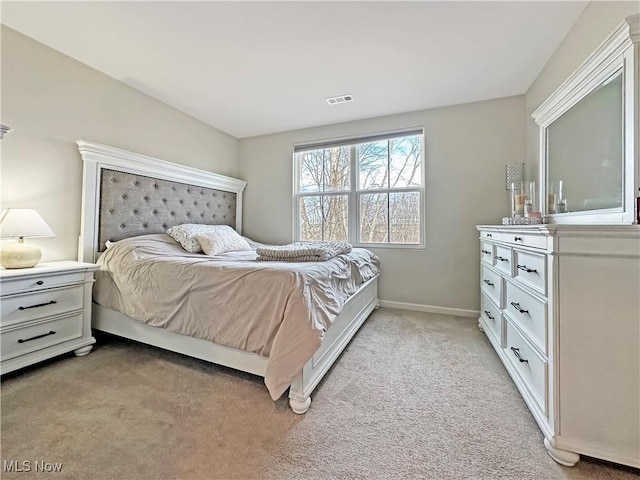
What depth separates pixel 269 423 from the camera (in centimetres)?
126

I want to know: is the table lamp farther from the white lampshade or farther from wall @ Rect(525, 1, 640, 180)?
wall @ Rect(525, 1, 640, 180)

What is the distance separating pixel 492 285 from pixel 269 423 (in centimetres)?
180

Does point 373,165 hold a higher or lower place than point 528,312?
higher

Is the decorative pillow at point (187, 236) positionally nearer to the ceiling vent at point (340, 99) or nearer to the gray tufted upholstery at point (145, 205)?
the gray tufted upholstery at point (145, 205)

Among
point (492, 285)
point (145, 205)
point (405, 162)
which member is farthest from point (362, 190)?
point (145, 205)

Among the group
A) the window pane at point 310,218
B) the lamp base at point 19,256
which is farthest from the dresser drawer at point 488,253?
the lamp base at point 19,256

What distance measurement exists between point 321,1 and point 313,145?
1852mm

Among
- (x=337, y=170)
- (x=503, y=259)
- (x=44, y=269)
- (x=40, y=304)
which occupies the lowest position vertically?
(x=40, y=304)

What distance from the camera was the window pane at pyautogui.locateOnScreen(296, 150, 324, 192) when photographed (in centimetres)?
347

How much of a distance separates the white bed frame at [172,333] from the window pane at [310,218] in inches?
40.5

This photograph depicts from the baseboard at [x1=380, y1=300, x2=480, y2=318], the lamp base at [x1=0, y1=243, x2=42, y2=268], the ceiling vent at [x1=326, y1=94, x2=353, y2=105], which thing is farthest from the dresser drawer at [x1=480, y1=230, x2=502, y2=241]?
the lamp base at [x1=0, y1=243, x2=42, y2=268]

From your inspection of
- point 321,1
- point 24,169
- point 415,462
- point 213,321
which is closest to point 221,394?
point 213,321

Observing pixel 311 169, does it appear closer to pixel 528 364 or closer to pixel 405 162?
pixel 405 162

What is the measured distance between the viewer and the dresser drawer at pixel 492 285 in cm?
181
